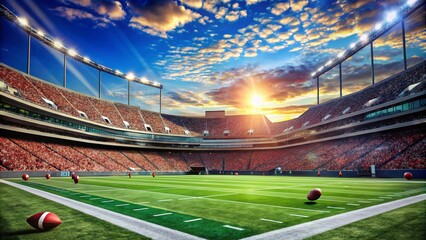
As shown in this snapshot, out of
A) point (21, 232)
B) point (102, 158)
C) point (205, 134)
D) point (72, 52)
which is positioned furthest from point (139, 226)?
point (205, 134)

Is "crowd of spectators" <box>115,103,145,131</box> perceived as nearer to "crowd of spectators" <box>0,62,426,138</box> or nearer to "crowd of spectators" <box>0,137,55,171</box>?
"crowd of spectators" <box>0,62,426,138</box>

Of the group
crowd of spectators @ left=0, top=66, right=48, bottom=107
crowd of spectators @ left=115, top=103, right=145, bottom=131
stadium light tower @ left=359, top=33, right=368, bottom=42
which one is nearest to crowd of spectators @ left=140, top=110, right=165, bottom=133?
crowd of spectators @ left=115, top=103, right=145, bottom=131

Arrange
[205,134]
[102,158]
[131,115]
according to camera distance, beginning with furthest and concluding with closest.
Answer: [205,134], [131,115], [102,158]

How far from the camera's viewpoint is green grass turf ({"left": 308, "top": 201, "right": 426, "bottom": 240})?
681 cm

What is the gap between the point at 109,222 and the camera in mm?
8867

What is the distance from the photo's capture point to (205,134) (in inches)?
3575

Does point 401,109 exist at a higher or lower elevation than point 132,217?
higher

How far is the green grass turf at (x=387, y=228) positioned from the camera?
681 centimetres

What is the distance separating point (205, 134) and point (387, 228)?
83.5 m

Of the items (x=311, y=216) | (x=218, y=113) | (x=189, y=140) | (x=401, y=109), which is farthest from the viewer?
(x=218, y=113)

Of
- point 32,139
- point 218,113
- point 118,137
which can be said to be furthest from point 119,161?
point 218,113

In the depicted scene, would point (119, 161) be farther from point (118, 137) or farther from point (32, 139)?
point (32, 139)

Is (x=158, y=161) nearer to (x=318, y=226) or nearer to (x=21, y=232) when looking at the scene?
(x=21, y=232)

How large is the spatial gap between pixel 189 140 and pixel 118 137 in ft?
74.3
